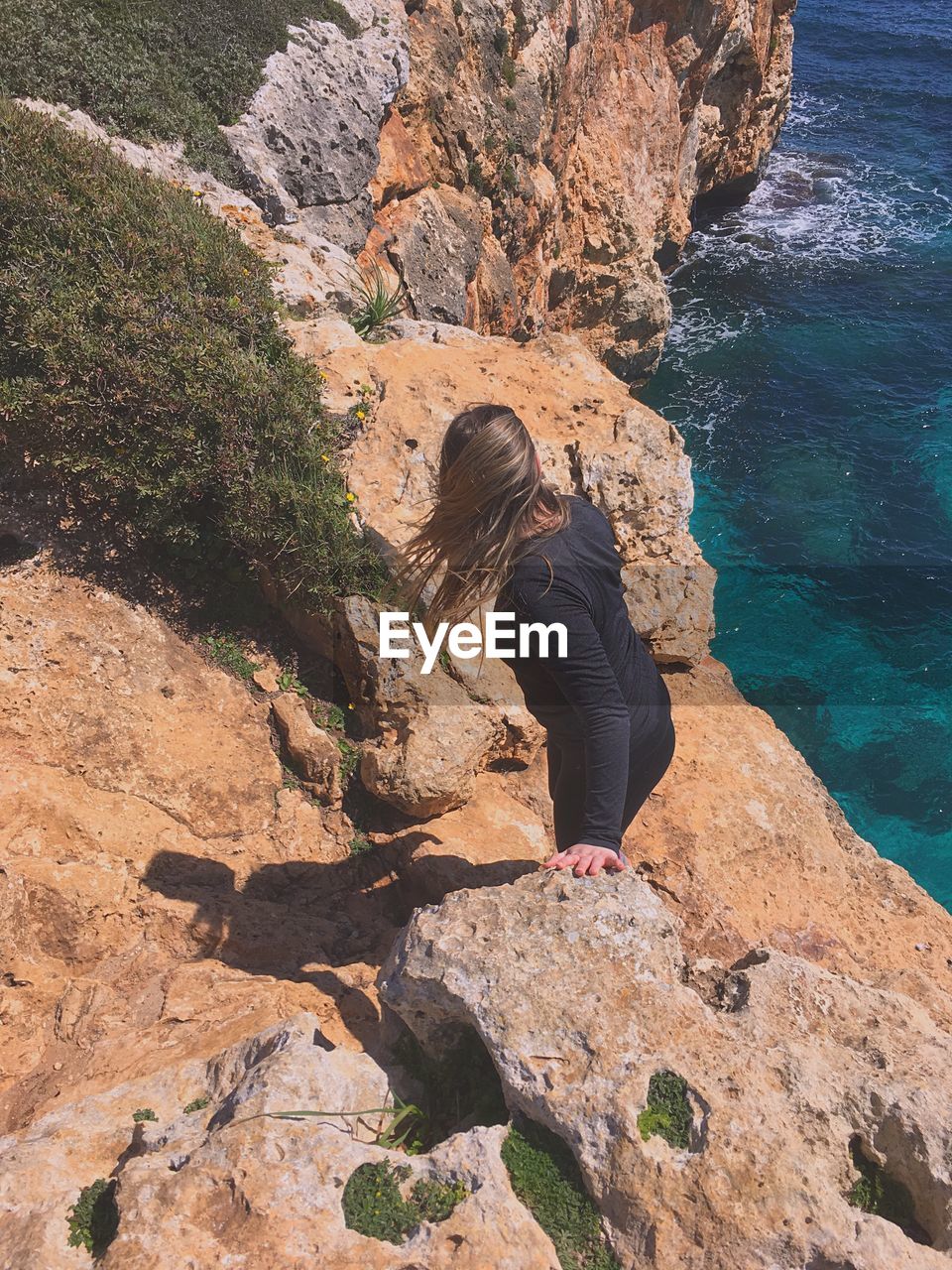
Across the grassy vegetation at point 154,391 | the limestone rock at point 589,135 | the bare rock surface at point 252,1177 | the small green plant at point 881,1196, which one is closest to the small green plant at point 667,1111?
the bare rock surface at point 252,1177

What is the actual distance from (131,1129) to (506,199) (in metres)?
17.7

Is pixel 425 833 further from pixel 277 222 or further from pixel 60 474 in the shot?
pixel 277 222

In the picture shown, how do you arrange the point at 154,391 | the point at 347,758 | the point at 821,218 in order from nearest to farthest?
the point at 154,391 → the point at 347,758 → the point at 821,218

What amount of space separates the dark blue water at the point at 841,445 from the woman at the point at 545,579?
9.99 metres

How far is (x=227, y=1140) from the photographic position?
2.76 meters

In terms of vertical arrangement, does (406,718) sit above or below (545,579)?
below

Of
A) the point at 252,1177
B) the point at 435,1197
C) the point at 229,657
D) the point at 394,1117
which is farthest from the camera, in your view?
the point at 229,657

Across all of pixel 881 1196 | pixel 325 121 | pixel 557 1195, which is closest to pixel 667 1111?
pixel 557 1195

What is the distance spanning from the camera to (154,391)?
231 inches

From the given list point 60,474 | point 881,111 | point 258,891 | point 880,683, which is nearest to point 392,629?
point 258,891

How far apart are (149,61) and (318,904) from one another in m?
11.3

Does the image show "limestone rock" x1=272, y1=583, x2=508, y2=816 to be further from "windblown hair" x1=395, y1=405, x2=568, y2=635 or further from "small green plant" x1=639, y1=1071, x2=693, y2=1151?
"small green plant" x1=639, y1=1071, x2=693, y2=1151

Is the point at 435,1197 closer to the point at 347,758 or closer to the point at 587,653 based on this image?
the point at 587,653

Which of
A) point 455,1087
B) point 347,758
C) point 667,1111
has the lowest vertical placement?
point 347,758
